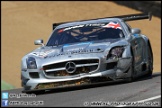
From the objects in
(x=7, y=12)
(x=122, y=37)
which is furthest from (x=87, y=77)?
(x=7, y=12)

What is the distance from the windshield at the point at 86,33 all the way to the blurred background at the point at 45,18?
42.0ft

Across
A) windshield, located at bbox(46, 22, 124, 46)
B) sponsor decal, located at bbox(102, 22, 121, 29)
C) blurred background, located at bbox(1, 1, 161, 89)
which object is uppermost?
blurred background, located at bbox(1, 1, 161, 89)

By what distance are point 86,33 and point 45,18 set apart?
73.9ft

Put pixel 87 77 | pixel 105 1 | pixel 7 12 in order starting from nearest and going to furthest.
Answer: pixel 87 77 < pixel 7 12 < pixel 105 1

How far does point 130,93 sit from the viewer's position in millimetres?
8727

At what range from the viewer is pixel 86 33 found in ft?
37.3

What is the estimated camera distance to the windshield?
1118cm

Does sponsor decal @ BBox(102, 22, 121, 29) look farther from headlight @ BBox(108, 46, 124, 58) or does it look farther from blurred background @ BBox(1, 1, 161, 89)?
blurred background @ BBox(1, 1, 161, 89)

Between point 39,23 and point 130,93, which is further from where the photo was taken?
point 39,23

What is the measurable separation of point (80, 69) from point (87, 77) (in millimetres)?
191

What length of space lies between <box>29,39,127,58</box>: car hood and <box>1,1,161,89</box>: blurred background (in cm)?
1382

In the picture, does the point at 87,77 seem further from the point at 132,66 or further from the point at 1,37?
the point at 1,37

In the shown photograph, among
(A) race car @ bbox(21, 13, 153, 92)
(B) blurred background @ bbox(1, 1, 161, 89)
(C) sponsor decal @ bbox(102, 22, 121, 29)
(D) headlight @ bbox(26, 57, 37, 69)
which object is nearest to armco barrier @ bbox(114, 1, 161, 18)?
(B) blurred background @ bbox(1, 1, 161, 89)

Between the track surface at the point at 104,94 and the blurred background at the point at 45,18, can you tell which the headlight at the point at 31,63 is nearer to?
the track surface at the point at 104,94
